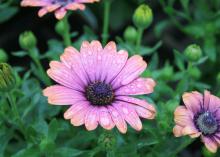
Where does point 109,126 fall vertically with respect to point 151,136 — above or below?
above

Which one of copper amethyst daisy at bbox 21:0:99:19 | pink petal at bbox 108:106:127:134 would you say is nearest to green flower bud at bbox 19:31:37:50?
copper amethyst daisy at bbox 21:0:99:19

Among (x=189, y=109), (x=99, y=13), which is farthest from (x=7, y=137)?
(x=99, y=13)

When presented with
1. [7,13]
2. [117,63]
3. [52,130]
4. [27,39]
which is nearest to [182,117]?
[117,63]

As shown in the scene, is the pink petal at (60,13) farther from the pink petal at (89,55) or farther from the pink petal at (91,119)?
the pink petal at (91,119)

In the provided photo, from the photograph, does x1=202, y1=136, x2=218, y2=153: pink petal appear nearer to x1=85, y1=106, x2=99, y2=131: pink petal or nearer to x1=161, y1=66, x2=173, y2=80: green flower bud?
x1=85, y1=106, x2=99, y2=131: pink petal

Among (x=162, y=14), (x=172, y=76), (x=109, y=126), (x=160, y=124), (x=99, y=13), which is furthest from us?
(x=162, y=14)

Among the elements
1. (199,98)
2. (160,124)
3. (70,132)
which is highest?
(199,98)

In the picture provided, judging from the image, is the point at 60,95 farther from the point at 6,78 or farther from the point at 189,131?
the point at 189,131

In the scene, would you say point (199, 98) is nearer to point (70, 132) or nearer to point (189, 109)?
point (189, 109)
